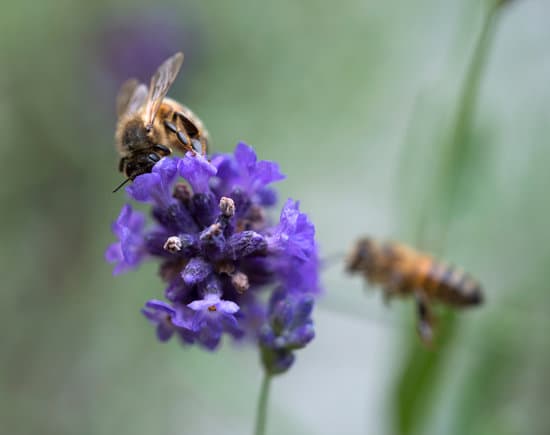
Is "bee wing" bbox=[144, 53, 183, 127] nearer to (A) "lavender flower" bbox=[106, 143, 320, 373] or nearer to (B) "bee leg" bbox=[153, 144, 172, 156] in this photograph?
(B) "bee leg" bbox=[153, 144, 172, 156]

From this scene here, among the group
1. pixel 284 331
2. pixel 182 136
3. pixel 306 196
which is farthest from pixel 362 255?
pixel 306 196

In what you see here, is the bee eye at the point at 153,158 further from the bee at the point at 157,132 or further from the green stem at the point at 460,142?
the green stem at the point at 460,142

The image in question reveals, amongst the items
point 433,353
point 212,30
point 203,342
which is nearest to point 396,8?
point 212,30

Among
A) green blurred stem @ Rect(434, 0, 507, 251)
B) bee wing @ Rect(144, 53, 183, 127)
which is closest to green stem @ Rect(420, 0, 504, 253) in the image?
green blurred stem @ Rect(434, 0, 507, 251)

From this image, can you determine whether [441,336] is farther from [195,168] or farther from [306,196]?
[306,196]

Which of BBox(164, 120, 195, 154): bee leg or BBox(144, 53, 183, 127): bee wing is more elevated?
BBox(144, 53, 183, 127): bee wing

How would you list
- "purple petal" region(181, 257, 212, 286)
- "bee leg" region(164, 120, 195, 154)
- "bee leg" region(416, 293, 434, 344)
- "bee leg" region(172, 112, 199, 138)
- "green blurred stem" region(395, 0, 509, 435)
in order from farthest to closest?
1. "green blurred stem" region(395, 0, 509, 435)
2. "bee leg" region(416, 293, 434, 344)
3. "bee leg" region(172, 112, 199, 138)
4. "bee leg" region(164, 120, 195, 154)
5. "purple petal" region(181, 257, 212, 286)

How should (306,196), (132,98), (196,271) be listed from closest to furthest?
(196,271)
(132,98)
(306,196)
